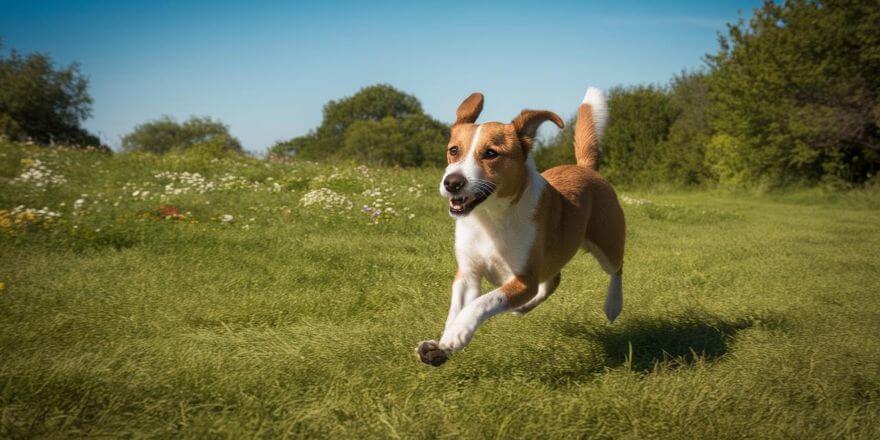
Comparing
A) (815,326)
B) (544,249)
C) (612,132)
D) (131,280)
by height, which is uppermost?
(612,132)

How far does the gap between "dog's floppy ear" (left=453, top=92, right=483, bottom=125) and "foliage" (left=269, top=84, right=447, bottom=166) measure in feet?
174

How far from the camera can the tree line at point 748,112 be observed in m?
19.8

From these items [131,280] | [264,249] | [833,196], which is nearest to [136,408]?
[131,280]

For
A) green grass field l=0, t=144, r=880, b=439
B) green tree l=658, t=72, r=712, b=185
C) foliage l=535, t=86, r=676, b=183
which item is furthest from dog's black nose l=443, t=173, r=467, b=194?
foliage l=535, t=86, r=676, b=183

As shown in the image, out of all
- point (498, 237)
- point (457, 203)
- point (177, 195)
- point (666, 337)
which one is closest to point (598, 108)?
point (666, 337)

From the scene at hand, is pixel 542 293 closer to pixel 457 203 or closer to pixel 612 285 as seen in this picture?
pixel 612 285

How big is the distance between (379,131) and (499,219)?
60.6 meters

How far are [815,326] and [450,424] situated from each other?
143 inches

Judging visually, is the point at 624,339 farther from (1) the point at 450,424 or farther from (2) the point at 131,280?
(2) the point at 131,280

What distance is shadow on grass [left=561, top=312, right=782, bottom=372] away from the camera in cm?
369

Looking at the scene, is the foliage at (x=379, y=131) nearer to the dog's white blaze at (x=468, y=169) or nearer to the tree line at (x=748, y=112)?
the tree line at (x=748, y=112)

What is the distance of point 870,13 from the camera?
61.7ft

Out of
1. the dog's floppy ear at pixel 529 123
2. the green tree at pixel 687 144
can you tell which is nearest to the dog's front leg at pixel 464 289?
the dog's floppy ear at pixel 529 123

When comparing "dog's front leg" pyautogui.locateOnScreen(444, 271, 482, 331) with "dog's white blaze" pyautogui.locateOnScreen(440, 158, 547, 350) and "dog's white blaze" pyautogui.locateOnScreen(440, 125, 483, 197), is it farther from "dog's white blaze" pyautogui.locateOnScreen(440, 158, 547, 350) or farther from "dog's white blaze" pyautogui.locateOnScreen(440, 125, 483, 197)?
"dog's white blaze" pyautogui.locateOnScreen(440, 125, 483, 197)
